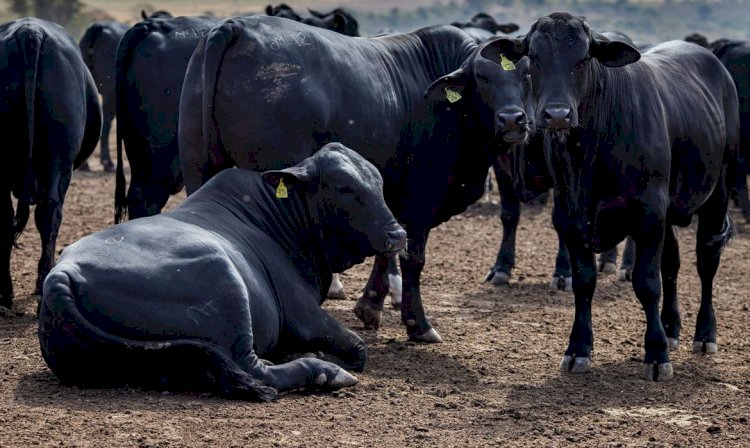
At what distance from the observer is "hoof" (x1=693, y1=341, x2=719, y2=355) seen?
328 inches

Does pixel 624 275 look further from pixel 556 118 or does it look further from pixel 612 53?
pixel 556 118

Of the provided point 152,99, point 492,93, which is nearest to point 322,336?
point 492,93

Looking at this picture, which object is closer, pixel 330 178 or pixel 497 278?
pixel 330 178

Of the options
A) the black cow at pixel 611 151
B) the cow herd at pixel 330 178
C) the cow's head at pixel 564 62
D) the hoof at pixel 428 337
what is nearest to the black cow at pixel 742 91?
the cow herd at pixel 330 178

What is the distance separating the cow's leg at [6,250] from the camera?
8867 mm

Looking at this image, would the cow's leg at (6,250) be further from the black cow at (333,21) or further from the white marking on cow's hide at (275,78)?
the black cow at (333,21)

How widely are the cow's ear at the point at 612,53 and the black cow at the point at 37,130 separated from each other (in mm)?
3987

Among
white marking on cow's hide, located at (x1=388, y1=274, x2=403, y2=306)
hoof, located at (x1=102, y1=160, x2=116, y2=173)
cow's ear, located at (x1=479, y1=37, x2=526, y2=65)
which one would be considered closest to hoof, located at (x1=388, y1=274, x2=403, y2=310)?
white marking on cow's hide, located at (x1=388, y1=274, x2=403, y2=306)

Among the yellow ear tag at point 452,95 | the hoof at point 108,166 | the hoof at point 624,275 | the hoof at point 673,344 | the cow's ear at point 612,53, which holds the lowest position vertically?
the hoof at point 108,166

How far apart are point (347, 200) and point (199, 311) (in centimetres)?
118

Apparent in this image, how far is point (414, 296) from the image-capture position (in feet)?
27.4

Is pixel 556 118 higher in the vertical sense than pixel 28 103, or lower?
higher

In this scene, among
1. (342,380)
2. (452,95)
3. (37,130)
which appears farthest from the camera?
(37,130)

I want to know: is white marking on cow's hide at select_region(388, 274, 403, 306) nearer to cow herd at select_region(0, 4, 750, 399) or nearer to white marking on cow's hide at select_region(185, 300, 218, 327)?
cow herd at select_region(0, 4, 750, 399)
